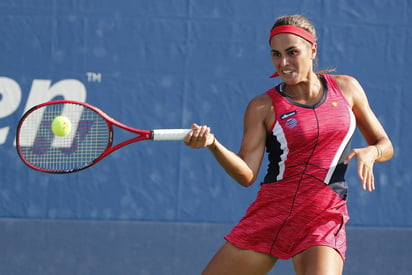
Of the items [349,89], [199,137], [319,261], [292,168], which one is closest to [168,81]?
[349,89]

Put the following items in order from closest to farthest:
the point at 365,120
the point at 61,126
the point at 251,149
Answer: the point at 251,149, the point at 365,120, the point at 61,126

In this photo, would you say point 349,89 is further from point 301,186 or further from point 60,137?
point 60,137

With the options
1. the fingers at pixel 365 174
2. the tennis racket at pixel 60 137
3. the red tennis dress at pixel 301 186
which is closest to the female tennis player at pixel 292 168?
the red tennis dress at pixel 301 186

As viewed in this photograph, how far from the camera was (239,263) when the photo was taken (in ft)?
10.2

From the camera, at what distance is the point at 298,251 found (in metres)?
3.04

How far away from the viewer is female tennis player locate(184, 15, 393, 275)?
3.08 metres

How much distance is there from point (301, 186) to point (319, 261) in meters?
0.31

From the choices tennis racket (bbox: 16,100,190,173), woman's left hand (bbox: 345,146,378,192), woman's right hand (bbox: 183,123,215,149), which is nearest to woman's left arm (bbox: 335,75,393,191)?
woman's left hand (bbox: 345,146,378,192)

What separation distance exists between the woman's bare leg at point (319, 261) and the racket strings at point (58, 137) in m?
2.45

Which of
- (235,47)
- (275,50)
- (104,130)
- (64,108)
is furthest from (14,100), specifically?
(275,50)

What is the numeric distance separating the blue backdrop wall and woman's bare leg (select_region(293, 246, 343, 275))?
2.95m

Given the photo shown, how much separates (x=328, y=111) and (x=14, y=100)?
3.24 m

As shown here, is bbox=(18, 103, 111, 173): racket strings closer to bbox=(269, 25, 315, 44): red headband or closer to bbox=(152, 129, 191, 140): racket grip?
bbox=(152, 129, 191, 140): racket grip

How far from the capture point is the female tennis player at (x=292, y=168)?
3.08 meters
